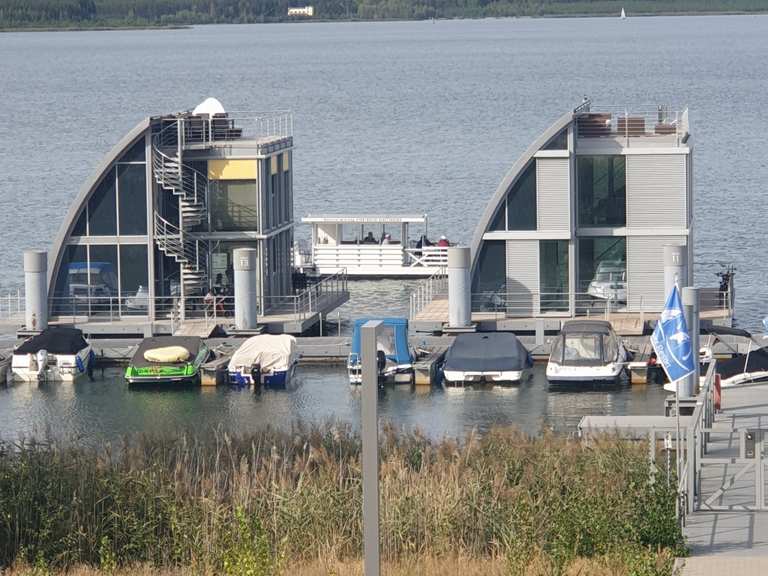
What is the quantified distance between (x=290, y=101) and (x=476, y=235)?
125406mm

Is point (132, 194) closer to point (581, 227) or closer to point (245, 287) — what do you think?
point (245, 287)

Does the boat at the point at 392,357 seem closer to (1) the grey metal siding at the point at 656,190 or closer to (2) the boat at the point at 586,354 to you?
(2) the boat at the point at 586,354

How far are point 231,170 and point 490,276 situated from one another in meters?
7.40

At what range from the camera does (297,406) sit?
4244 centimetres

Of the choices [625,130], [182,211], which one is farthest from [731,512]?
[182,211]

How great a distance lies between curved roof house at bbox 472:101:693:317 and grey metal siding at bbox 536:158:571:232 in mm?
26

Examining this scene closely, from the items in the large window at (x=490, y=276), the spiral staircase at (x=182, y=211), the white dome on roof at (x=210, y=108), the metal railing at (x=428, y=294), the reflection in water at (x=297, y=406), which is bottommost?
the reflection in water at (x=297, y=406)

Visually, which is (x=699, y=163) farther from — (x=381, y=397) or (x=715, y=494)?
(x=715, y=494)

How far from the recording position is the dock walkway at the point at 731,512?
73.3ft

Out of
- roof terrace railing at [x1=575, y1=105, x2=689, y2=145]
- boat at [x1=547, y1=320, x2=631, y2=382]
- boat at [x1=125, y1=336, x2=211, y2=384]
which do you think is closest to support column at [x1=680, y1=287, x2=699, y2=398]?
boat at [x1=547, y1=320, x2=631, y2=382]

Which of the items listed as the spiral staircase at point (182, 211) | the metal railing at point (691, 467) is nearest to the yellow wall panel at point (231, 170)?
the spiral staircase at point (182, 211)

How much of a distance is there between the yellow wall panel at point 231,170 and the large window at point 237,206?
0.55ft

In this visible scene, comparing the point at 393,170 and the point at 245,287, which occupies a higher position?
the point at 393,170

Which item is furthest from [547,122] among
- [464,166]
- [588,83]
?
[588,83]
